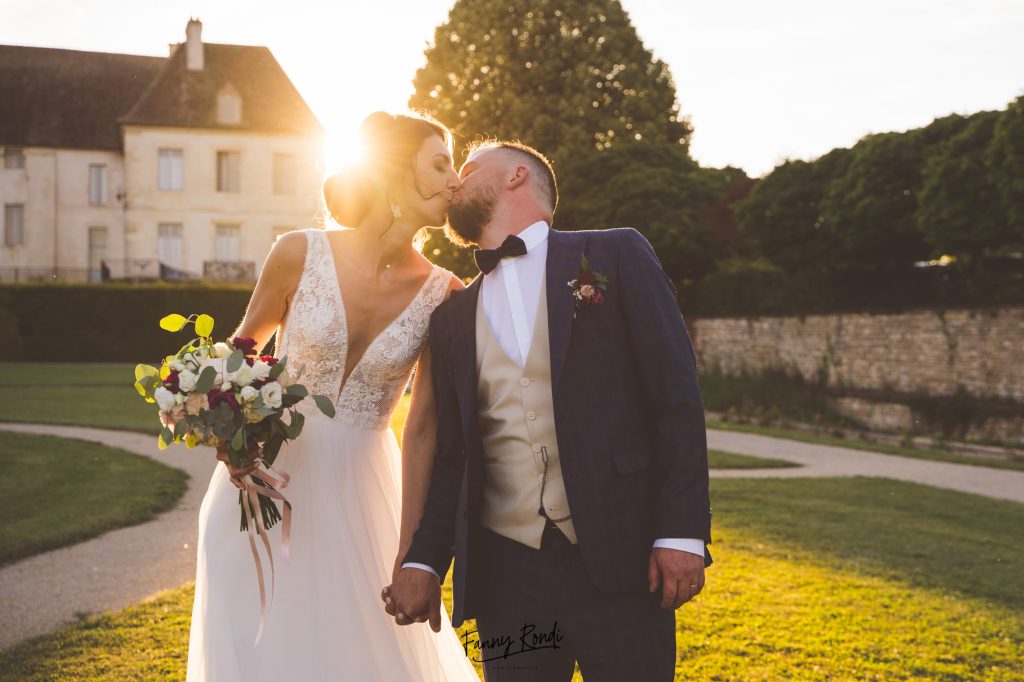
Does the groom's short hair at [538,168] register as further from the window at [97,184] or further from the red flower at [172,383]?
the window at [97,184]

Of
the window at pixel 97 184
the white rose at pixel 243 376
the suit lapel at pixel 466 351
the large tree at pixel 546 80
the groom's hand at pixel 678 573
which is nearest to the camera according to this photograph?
the groom's hand at pixel 678 573

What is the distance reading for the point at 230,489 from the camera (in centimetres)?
327

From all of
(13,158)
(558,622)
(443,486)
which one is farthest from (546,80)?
(558,622)

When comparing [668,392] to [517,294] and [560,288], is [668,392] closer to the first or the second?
[560,288]

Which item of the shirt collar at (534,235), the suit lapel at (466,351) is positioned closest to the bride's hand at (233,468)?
the suit lapel at (466,351)

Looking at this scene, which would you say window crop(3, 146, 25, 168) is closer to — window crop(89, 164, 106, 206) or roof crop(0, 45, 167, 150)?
roof crop(0, 45, 167, 150)

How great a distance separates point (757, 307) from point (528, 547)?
2370 centimetres

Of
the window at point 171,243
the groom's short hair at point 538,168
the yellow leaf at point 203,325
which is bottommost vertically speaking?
the yellow leaf at point 203,325

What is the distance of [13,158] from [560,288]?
4403 centimetres

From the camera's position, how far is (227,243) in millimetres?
40844

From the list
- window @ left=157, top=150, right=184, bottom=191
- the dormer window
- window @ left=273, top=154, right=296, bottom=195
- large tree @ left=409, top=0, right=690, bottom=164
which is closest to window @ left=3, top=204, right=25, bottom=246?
window @ left=157, top=150, right=184, bottom=191

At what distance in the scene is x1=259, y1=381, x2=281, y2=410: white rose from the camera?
2.79 metres

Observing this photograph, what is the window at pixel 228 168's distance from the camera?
40.0 metres

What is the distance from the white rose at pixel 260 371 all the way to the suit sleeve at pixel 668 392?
1.11 m
